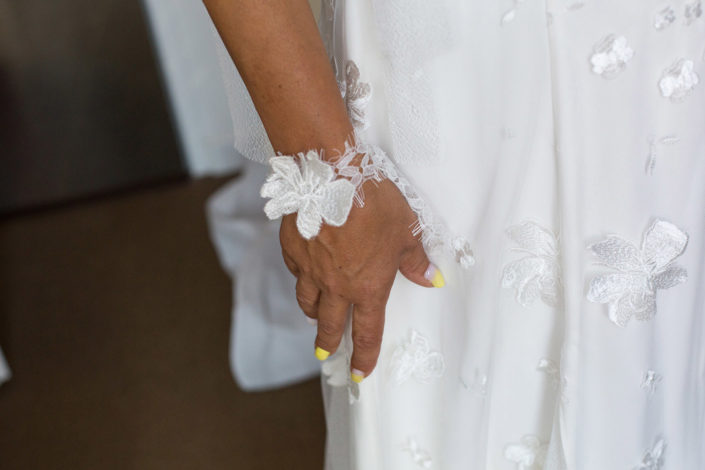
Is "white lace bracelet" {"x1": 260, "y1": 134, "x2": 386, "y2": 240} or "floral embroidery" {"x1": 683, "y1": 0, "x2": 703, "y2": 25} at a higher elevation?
"floral embroidery" {"x1": 683, "y1": 0, "x2": 703, "y2": 25}

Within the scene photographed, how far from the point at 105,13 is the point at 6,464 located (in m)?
1.61

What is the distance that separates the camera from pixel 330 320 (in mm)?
633

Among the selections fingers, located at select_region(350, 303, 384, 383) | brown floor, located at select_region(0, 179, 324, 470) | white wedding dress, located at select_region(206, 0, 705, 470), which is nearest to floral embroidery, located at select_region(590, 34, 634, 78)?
white wedding dress, located at select_region(206, 0, 705, 470)

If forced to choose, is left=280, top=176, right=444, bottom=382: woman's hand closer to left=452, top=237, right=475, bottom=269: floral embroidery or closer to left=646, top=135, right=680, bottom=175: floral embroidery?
left=452, top=237, right=475, bottom=269: floral embroidery

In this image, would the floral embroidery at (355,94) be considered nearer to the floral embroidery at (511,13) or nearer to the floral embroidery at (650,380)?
the floral embroidery at (511,13)

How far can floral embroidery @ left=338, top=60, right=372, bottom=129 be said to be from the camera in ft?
2.01

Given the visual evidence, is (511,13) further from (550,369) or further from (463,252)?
(550,369)

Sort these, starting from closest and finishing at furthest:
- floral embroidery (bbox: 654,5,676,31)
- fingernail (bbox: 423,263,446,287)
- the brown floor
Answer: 1. floral embroidery (bbox: 654,5,676,31)
2. fingernail (bbox: 423,263,446,287)
3. the brown floor

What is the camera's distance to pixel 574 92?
55cm

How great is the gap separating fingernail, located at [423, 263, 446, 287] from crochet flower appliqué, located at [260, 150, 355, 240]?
118 mm

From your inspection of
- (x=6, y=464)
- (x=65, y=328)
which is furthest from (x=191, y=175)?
(x=6, y=464)

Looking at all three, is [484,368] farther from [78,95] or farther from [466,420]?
[78,95]

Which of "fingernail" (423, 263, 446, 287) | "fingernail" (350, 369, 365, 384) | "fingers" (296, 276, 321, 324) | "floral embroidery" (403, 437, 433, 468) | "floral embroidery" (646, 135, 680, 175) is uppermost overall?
"floral embroidery" (646, 135, 680, 175)

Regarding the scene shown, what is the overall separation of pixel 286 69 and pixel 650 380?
43 cm
